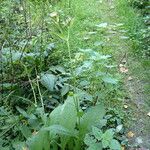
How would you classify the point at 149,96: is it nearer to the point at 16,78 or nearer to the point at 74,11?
the point at 16,78

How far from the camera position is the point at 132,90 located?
429cm

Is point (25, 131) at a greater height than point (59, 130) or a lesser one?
lesser

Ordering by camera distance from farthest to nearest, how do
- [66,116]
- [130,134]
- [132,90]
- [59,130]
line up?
[132,90] → [130,134] → [66,116] → [59,130]

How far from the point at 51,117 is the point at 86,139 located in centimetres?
41

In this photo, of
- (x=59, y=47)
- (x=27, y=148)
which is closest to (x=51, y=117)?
(x=27, y=148)

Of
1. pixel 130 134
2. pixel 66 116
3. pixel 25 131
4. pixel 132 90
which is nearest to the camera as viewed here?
pixel 66 116

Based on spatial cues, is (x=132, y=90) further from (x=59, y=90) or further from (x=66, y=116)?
(x=66, y=116)

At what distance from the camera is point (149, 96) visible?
165 inches

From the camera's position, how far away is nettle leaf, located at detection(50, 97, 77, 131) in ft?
9.98

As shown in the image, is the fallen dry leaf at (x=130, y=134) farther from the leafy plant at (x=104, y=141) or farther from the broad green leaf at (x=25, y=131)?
the broad green leaf at (x=25, y=131)

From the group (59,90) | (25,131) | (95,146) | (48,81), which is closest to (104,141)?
(95,146)

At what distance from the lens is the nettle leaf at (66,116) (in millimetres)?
3043

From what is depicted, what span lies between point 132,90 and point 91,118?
4.17 feet

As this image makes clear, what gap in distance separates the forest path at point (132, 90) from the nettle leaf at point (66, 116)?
76 cm
